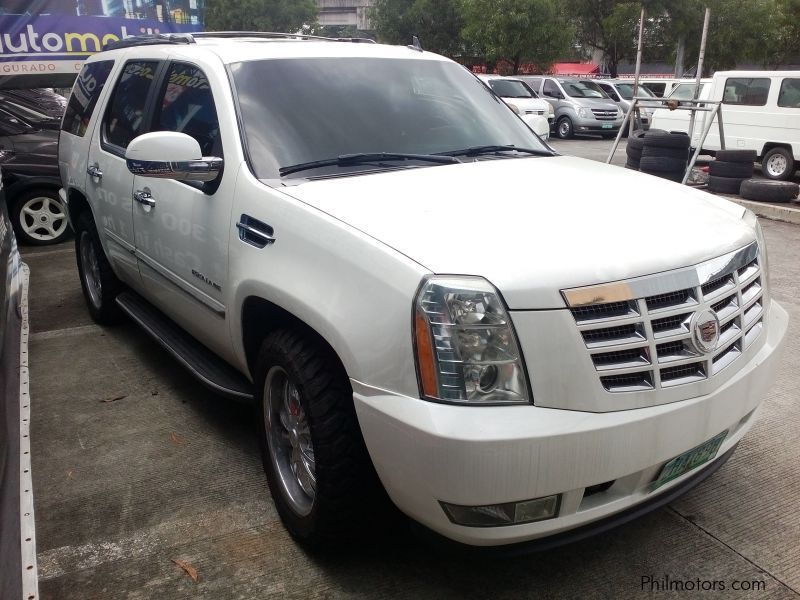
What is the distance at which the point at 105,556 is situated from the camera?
2.70 metres

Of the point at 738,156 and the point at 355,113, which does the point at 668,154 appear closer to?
the point at 738,156

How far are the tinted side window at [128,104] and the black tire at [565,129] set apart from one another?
59.1ft

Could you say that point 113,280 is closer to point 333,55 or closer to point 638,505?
point 333,55

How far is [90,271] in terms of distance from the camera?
536 cm

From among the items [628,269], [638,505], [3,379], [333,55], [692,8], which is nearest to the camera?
[628,269]

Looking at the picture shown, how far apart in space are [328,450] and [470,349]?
2.16 ft

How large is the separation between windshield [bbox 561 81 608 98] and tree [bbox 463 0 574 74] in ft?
22.1

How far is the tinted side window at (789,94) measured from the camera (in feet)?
38.8

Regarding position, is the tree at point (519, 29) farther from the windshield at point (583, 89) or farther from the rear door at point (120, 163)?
the rear door at point (120, 163)

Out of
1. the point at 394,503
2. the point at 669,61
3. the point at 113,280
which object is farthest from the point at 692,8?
the point at 394,503

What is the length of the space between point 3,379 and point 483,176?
1975 millimetres

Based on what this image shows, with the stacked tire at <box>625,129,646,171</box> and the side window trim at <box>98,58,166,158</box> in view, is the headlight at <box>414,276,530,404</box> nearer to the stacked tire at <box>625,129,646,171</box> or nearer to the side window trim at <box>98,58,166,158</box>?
the side window trim at <box>98,58,166,158</box>

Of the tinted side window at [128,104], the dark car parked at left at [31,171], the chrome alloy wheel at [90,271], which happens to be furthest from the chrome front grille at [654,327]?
the dark car parked at left at [31,171]

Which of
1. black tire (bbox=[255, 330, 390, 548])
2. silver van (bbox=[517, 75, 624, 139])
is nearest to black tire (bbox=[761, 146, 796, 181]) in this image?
silver van (bbox=[517, 75, 624, 139])
